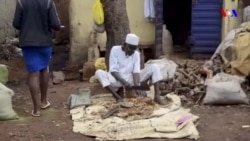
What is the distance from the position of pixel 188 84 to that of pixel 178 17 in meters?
4.76

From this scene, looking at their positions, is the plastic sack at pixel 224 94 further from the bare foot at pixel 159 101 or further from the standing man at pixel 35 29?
the standing man at pixel 35 29

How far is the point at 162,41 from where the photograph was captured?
12.1 meters

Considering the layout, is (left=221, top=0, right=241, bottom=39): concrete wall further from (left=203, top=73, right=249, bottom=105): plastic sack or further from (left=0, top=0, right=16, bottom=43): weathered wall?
(left=0, top=0, right=16, bottom=43): weathered wall

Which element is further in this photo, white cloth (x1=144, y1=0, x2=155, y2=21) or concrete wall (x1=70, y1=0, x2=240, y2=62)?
concrete wall (x1=70, y1=0, x2=240, y2=62)

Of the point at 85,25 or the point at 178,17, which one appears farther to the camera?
the point at 178,17

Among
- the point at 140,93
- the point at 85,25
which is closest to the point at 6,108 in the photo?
the point at 140,93

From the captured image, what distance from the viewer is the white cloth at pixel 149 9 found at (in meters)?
11.9

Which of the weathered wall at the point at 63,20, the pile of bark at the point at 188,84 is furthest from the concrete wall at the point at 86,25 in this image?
the weathered wall at the point at 63,20

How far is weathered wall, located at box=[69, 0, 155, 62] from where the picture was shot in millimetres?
12031

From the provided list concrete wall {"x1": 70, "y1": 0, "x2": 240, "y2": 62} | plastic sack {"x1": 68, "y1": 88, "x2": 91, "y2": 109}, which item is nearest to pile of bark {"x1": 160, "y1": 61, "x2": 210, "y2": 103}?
plastic sack {"x1": 68, "y1": 88, "x2": 91, "y2": 109}

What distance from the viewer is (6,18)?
13.9 metres

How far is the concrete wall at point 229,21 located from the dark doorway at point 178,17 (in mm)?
2274

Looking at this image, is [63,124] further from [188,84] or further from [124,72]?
[188,84]

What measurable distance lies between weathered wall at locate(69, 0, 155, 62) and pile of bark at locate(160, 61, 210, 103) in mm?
1889
